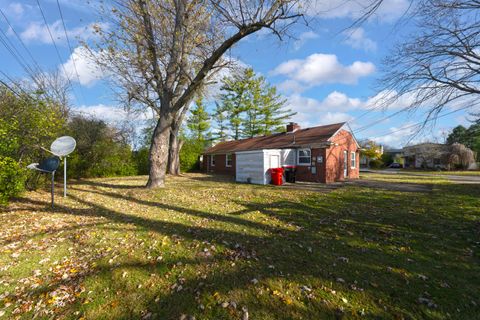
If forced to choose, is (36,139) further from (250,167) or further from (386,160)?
(386,160)

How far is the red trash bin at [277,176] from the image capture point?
14.3 metres

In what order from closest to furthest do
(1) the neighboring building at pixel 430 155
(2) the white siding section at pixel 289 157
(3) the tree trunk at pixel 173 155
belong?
(2) the white siding section at pixel 289 157 < (3) the tree trunk at pixel 173 155 < (1) the neighboring building at pixel 430 155

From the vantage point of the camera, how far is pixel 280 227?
5.75 m

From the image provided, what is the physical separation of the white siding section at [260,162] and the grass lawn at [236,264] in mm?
7816

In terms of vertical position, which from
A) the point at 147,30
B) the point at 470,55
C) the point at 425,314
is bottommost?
the point at 425,314

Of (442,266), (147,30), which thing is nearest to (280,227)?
(442,266)

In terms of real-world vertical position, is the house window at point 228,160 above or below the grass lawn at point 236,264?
above

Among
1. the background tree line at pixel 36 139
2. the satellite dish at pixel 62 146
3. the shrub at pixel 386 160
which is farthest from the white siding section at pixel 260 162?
the shrub at pixel 386 160

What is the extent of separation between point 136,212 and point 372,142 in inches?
1868

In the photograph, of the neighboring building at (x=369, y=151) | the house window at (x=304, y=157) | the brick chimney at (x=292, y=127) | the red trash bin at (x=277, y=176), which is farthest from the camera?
the neighboring building at (x=369, y=151)

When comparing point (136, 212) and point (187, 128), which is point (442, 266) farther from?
point (187, 128)

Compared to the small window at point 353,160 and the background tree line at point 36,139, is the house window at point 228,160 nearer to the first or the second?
the background tree line at point 36,139

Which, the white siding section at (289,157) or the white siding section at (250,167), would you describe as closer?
the white siding section at (250,167)

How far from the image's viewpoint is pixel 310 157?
1622 centimetres
